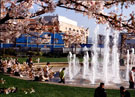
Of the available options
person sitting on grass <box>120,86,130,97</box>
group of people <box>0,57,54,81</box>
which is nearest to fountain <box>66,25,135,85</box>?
group of people <box>0,57,54,81</box>

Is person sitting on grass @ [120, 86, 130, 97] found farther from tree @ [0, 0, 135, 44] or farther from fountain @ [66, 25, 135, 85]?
fountain @ [66, 25, 135, 85]

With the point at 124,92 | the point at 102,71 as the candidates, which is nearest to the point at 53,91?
the point at 124,92

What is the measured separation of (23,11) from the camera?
270 inches

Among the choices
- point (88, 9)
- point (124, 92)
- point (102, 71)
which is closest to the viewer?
point (88, 9)

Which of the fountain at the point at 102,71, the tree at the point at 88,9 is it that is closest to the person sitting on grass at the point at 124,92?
the tree at the point at 88,9

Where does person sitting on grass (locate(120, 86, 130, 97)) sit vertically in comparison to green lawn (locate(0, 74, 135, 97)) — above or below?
above

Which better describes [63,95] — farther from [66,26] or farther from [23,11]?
[66,26]

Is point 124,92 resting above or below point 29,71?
above

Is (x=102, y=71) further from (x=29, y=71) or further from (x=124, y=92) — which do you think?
(x=124, y=92)

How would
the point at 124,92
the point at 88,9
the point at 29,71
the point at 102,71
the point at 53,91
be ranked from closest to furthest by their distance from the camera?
the point at 88,9 < the point at 124,92 < the point at 53,91 < the point at 29,71 < the point at 102,71

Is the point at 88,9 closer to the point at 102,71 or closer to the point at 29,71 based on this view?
the point at 29,71

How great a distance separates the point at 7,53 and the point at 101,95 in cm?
3876

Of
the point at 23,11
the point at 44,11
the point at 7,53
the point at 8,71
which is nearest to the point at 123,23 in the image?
the point at 44,11

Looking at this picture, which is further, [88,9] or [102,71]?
[102,71]
